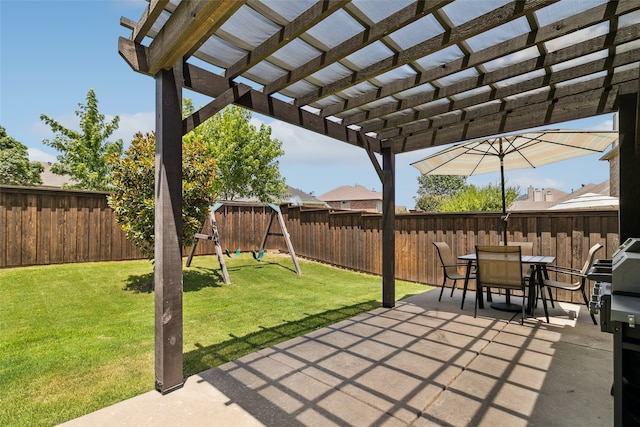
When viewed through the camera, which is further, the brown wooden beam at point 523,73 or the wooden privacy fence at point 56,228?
the wooden privacy fence at point 56,228

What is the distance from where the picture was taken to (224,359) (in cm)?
290

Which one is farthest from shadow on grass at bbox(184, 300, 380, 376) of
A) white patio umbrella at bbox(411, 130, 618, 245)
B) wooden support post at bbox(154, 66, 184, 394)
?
white patio umbrella at bbox(411, 130, 618, 245)

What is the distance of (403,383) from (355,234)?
5643 mm

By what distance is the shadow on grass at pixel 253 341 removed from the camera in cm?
284

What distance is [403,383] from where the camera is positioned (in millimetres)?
2422

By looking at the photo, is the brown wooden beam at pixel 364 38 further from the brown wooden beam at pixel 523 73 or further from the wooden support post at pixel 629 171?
the wooden support post at pixel 629 171

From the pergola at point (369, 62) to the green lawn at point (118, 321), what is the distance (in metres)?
0.62

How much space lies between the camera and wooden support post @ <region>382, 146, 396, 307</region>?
4.66 meters

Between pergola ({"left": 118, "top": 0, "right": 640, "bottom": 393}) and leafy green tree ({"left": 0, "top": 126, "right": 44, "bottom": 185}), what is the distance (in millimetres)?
21235

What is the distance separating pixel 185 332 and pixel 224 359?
0.97 meters

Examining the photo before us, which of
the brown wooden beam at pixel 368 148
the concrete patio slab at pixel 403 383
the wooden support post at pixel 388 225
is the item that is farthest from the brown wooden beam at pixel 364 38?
the concrete patio slab at pixel 403 383

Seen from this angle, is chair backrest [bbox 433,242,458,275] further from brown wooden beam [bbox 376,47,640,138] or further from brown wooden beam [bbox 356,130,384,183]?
brown wooden beam [bbox 376,47,640,138]

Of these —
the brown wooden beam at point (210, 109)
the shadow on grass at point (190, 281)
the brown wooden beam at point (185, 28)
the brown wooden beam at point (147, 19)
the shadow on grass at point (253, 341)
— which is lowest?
the shadow on grass at point (253, 341)

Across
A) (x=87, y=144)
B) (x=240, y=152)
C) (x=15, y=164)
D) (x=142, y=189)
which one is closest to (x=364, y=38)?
(x=142, y=189)
